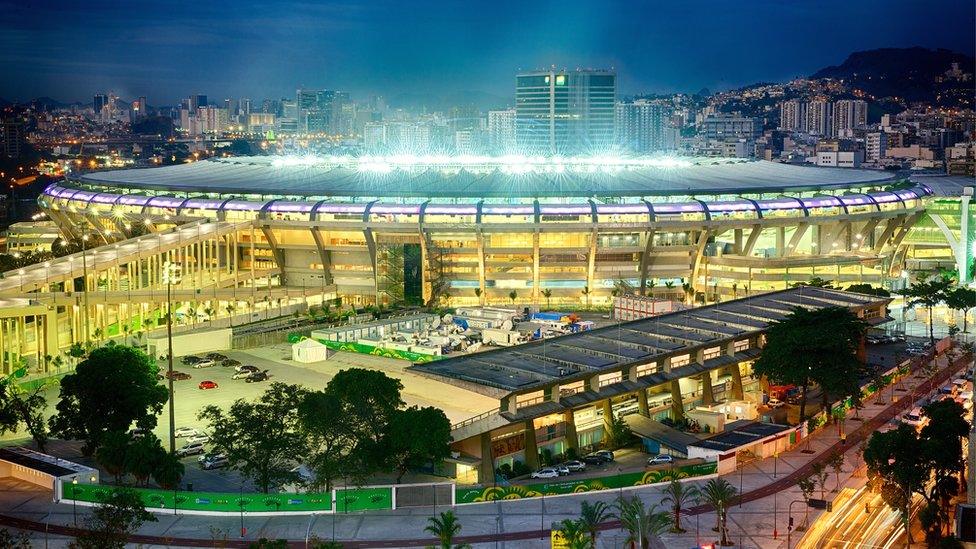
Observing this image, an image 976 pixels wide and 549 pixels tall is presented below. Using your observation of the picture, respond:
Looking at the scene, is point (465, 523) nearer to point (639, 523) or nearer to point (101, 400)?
point (639, 523)

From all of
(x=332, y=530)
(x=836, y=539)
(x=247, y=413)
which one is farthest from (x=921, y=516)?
(x=247, y=413)

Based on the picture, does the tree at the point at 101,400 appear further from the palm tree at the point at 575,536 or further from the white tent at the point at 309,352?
the palm tree at the point at 575,536

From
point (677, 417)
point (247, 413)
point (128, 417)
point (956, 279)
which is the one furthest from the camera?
point (956, 279)

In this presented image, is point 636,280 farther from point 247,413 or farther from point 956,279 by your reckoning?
point 247,413

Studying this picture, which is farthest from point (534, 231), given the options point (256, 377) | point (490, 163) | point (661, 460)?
point (661, 460)

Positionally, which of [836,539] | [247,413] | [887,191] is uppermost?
[887,191]

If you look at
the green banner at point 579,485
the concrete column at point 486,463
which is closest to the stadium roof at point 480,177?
the concrete column at point 486,463

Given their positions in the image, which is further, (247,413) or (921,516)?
(247,413)
